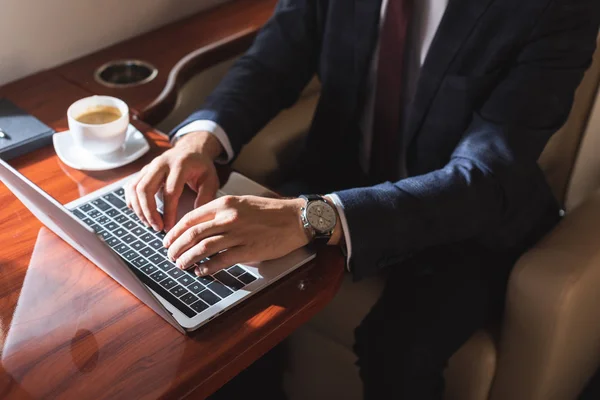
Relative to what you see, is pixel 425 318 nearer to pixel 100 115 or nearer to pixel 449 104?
pixel 449 104

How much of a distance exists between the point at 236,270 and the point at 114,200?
9.6 inches

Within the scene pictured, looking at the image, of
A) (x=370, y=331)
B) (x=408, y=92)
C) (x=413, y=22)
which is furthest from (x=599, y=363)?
(x=413, y=22)

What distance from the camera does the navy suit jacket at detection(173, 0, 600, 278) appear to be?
99 centimetres

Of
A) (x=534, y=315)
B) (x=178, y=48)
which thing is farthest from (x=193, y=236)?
(x=178, y=48)

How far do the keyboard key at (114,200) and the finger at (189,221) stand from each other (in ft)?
0.43

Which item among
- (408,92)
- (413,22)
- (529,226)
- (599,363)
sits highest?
(413,22)

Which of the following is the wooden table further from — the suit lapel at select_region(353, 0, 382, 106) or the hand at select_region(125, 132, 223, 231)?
the suit lapel at select_region(353, 0, 382, 106)

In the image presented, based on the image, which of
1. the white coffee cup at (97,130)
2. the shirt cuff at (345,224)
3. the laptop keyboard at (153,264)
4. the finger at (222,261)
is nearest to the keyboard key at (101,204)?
the laptop keyboard at (153,264)

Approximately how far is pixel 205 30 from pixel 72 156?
0.61 m

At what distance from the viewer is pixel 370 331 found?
1.19 metres

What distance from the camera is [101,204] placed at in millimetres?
999

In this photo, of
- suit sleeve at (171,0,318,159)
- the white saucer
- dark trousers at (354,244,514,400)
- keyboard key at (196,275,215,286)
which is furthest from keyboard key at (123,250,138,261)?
dark trousers at (354,244,514,400)

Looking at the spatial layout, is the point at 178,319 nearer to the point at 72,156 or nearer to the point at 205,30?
the point at 72,156

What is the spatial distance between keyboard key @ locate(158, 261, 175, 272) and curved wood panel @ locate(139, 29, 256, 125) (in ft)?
1.44
